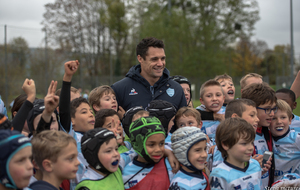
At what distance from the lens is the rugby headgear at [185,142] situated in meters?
2.72

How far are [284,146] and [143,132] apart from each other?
2067 millimetres

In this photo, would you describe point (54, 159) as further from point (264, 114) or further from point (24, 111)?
point (264, 114)

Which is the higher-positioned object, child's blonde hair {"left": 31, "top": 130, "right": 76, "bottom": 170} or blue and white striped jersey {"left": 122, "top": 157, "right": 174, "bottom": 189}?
child's blonde hair {"left": 31, "top": 130, "right": 76, "bottom": 170}

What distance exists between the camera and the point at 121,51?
3653cm

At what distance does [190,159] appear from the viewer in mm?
2711

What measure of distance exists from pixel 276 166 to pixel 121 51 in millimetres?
34007

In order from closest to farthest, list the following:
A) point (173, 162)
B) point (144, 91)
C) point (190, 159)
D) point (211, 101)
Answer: point (190, 159)
point (173, 162)
point (144, 91)
point (211, 101)

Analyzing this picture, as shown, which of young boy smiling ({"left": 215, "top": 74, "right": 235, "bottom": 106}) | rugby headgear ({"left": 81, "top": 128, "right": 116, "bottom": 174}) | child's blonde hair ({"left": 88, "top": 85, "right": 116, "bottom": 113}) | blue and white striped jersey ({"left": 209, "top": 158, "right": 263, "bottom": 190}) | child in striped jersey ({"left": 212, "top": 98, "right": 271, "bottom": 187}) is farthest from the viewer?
young boy smiling ({"left": 215, "top": 74, "right": 235, "bottom": 106})

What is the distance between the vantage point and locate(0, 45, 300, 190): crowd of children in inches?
93.3

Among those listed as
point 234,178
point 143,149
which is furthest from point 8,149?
point 234,178

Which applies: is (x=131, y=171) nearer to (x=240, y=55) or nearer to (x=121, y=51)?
(x=240, y=55)

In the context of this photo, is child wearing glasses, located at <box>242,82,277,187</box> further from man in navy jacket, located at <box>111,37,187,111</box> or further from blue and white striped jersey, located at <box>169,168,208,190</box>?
blue and white striped jersey, located at <box>169,168,208,190</box>

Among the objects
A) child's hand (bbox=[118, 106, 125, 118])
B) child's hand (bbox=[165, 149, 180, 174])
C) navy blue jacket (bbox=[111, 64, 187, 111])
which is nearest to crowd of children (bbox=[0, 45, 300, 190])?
child's hand (bbox=[165, 149, 180, 174])

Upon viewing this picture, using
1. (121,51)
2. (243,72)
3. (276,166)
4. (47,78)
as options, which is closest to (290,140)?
(276,166)
